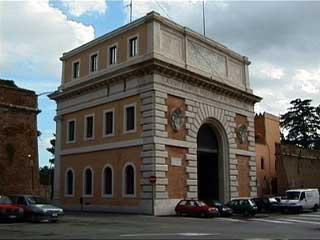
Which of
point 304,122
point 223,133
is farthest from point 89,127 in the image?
point 304,122

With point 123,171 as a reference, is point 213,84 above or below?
above

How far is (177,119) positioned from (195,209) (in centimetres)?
713

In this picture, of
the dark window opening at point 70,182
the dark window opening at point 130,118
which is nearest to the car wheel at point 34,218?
the dark window opening at point 130,118

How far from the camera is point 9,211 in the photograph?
2486 centimetres

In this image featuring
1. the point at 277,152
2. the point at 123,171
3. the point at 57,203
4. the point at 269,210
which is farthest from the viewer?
the point at 277,152

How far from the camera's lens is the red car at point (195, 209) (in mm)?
30328

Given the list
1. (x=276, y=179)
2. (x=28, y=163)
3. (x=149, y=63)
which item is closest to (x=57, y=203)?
(x=28, y=163)

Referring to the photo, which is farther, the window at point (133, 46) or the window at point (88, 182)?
the window at point (88, 182)

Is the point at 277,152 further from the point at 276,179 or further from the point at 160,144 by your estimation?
the point at 160,144

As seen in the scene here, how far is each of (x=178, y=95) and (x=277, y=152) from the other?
21762mm

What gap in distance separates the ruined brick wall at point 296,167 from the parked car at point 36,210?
32.4m

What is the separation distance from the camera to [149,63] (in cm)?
3322

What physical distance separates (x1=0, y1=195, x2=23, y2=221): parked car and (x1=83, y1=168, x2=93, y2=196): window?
12.7 metres

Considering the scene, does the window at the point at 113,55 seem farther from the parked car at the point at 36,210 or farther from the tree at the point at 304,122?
the tree at the point at 304,122
